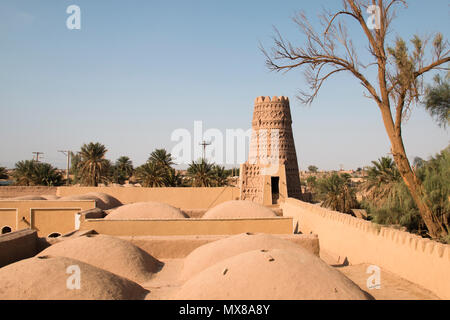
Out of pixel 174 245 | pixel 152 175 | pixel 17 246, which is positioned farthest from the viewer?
pixel 152 175

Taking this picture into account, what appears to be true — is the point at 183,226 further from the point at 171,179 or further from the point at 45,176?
the point at 45,176

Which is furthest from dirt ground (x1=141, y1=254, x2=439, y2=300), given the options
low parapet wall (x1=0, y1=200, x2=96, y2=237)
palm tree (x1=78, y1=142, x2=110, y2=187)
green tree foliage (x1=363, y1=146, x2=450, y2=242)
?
palm tree (x1=78, y1=142, x2=110, y2=187)

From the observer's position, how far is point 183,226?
39.8 feet

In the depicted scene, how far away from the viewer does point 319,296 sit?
456 centimetres

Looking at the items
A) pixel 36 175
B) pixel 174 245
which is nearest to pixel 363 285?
pixel 174 245

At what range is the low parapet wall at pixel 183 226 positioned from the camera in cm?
1194

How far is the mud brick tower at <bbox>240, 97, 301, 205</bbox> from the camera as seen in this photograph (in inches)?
805

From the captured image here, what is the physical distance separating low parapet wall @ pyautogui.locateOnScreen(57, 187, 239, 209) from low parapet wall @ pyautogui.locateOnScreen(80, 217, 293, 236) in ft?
30.8

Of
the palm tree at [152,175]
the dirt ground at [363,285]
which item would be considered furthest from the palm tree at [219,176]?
the dirt ground at [363,285]

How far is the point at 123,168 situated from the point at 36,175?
1498 cm
